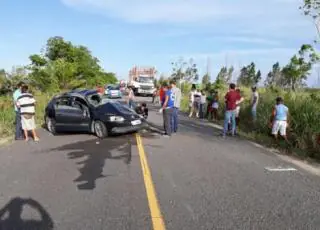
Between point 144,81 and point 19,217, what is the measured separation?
39.3m

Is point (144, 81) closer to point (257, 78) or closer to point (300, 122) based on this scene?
point (257, 78)

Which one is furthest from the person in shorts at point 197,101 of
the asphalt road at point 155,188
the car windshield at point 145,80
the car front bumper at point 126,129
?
the car windshield at point 145,80

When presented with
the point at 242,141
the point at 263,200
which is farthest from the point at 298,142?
the point at 263,200

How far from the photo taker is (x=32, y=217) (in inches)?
211

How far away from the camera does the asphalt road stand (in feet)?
17.2

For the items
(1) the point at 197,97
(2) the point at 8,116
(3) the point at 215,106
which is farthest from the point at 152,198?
(1) the point at 197,97

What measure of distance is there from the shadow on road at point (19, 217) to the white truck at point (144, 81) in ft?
122

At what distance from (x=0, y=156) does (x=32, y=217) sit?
18.0 feet

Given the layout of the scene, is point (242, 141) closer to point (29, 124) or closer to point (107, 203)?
point (29, 124)

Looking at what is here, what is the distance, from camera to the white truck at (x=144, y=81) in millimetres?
44031

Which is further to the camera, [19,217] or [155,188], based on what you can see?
[155,188]

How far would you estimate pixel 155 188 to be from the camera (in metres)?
6.86

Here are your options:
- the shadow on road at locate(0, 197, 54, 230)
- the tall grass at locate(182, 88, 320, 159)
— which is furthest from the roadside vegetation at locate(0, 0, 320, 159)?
the shadow on road at locate(0, 197, 54, 230)

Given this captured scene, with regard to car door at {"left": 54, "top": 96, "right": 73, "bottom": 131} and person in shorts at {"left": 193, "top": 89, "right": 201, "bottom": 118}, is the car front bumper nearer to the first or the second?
car door at {"left": 54, "top": 96, "right": 73, "bottom": 131}
